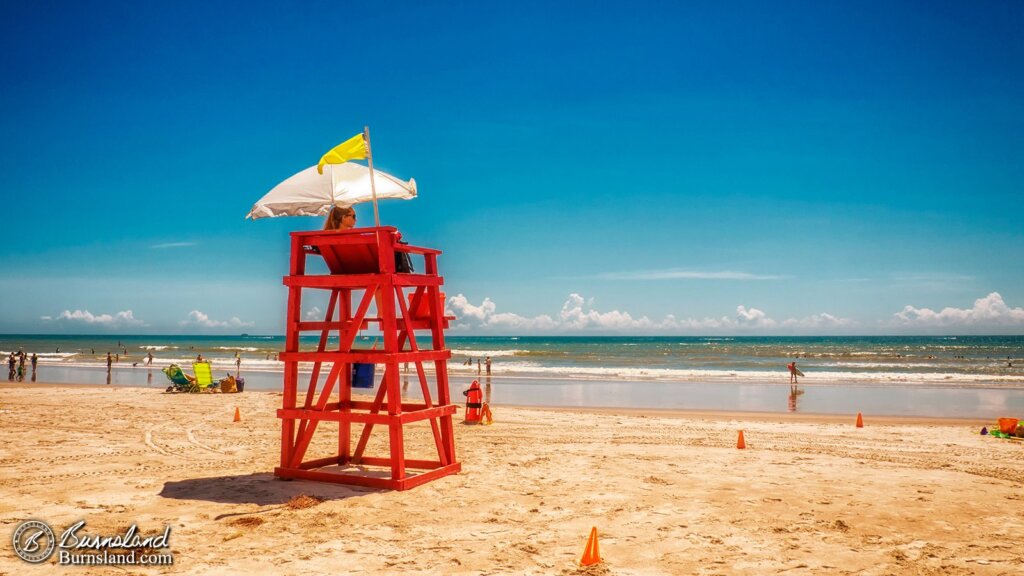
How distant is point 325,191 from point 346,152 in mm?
579

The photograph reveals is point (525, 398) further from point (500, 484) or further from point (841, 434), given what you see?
point (500, 484)

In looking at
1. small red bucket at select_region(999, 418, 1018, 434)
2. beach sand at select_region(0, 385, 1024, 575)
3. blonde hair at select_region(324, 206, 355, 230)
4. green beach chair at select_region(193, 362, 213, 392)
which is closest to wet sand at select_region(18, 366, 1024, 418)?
green beach chair at select_region(193, 362, 213, 392)

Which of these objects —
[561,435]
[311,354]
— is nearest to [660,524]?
[311,354]

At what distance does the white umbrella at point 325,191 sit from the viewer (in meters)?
8.55

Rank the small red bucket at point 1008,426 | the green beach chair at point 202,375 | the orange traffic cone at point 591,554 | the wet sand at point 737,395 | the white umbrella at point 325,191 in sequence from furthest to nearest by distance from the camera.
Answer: the green beach chair at point 202,375
the wet sand at point 737,395
the small red bucket at point 1008,426
the white umbrella at point 325,191
the orange traffic cone at point 591,554

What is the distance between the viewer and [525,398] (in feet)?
84.6

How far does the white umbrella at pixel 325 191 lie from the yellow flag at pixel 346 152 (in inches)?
11.1

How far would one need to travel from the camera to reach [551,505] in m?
7.59

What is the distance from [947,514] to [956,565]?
6.21 feet

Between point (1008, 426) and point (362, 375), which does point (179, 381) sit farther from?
point (1008, 426)

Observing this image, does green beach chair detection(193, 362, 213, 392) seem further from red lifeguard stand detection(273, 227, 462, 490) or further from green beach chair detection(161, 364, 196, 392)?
red lifeguard stand detection(273, 227, 462, 490)

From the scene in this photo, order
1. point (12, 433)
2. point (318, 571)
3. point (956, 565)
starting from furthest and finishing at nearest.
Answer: point (12, 433), point (956, 565), point (318, 571)

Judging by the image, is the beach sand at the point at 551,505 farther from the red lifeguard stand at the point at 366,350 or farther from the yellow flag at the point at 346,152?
the yellow flag at the point at 346,152

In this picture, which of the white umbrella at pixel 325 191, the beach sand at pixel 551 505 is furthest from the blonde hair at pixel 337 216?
the beach sand at pixel 551 505
